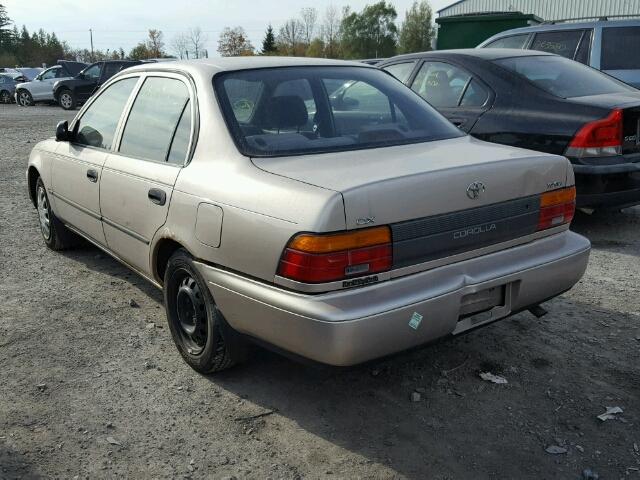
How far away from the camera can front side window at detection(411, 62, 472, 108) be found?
629 cm

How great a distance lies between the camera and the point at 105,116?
14.9 feet

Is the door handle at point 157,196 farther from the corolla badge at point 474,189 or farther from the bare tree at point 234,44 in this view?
the bare tree at point 234,44

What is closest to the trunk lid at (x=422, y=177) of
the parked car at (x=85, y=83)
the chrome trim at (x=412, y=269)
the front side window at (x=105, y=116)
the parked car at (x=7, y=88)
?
the chrome trim at (x=412, y=269)

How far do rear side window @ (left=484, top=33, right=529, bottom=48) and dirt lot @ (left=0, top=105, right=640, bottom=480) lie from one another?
5.21m

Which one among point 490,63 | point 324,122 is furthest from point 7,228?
point 490,63

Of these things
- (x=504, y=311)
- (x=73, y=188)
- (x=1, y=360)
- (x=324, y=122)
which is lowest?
(x=1, y=360)

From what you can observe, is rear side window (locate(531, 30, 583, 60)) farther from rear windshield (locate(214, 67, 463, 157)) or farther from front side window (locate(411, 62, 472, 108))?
rear windshield (locate(214, 67, 463, 157))

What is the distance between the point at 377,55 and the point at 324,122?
82.9 meters

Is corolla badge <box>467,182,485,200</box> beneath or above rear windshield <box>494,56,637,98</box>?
beneath

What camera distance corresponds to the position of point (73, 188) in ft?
15.6

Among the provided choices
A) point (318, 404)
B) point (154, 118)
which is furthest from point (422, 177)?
point (154, 118)

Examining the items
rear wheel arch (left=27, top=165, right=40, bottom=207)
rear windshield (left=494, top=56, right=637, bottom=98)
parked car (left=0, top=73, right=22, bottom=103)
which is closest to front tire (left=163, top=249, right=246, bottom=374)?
rear wheel arch (left=27, top=165, right=40, bottom=207)

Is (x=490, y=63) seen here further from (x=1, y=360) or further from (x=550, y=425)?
(x=1, y=360)

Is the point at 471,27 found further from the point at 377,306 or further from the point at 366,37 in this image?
the point at 366,37
